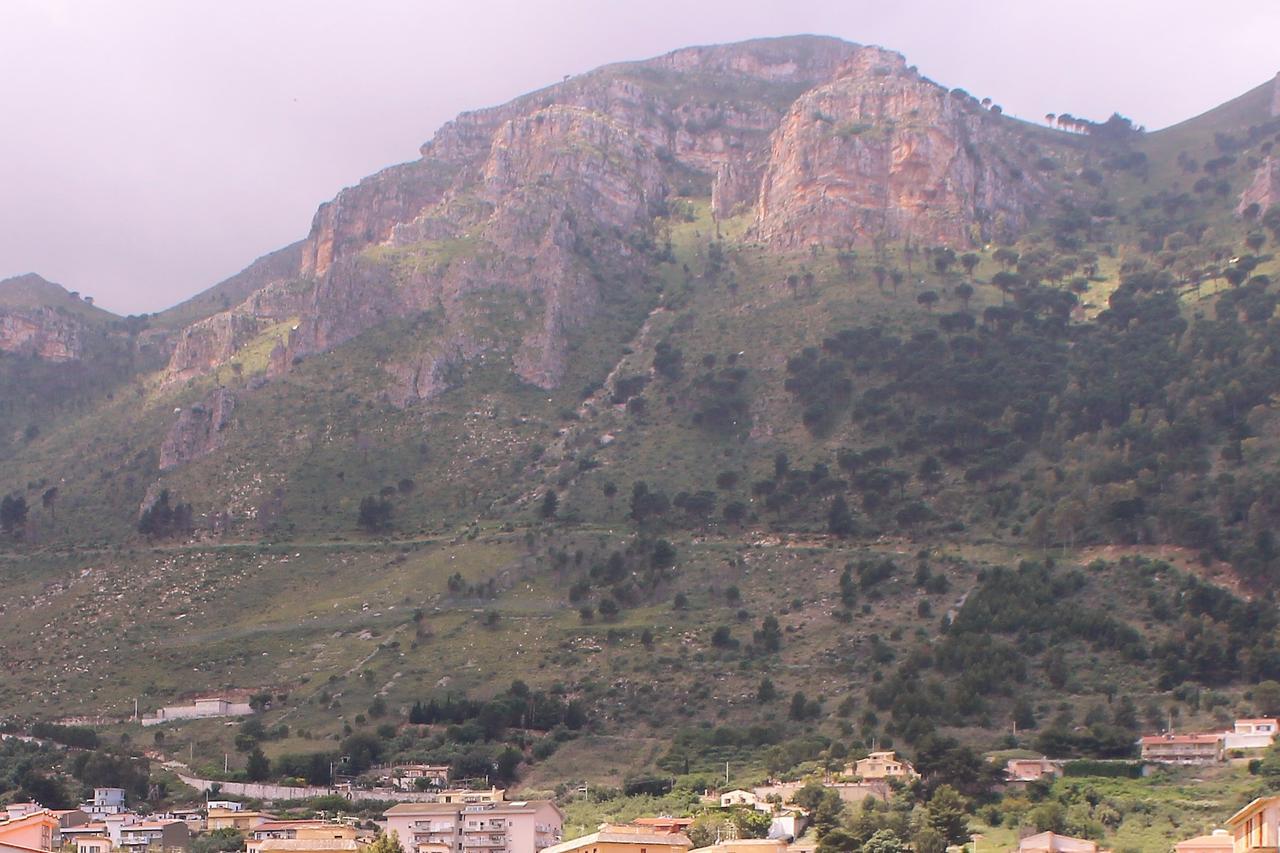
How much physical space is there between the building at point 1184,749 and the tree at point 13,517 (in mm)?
75133

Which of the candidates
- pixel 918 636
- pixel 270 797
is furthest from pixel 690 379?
pixel 270 797

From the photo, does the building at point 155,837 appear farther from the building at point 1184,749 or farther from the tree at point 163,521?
the tree at point 163,521

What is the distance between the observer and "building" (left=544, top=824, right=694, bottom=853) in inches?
2354

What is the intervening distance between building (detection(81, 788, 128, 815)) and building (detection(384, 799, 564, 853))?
12.8 m

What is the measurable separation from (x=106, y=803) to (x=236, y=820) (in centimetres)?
893

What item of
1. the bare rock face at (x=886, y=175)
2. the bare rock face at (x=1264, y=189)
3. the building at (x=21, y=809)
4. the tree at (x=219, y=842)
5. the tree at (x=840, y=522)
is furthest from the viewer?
the bare rock face at (x=886, y=175)

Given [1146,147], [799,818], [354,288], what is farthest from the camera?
[1146,147]

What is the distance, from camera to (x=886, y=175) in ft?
531

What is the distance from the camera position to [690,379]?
13875 centimetres

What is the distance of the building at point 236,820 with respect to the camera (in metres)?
75.3

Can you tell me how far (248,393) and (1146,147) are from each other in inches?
3455

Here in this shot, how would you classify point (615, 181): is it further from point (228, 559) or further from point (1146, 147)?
point (228, 559)

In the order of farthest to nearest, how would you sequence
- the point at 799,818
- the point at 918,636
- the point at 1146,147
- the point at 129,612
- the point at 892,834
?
the point at 1146,147, the point at 129,612, the point at 918,636, the point at 799,818, the point at 892,834

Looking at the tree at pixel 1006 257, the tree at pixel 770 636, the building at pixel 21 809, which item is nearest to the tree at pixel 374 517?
the tree at pixel 770 636
